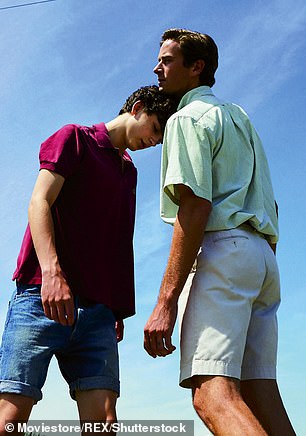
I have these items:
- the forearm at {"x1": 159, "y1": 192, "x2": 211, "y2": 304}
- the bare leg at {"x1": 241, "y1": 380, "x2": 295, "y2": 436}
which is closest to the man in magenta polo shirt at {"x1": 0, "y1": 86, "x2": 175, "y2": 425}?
the forearm at {"x1": 159, "y1": 192, "x2": 211, "y2": 304}

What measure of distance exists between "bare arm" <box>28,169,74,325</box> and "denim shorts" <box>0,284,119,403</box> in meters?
0.15

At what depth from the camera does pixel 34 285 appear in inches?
110

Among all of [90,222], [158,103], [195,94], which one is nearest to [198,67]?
[195,94]

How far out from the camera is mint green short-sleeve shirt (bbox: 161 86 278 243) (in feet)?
7.79

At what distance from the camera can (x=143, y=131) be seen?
3207 millimetres

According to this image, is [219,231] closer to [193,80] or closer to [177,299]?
[177,299]

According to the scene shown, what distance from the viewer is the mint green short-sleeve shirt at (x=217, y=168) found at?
2375 mm

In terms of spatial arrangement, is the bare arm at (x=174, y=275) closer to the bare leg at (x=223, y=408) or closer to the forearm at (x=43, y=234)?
the bare leg at (x=223, y=408)

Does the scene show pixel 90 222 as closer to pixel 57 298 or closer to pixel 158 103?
pixel 57 298

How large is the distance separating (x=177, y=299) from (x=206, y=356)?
0.73 feet

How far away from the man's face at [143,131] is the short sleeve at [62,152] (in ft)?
0.96

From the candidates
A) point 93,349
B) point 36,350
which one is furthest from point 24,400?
point 93,349

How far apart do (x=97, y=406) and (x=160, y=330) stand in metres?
0.68

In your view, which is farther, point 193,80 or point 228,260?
point 193,80
